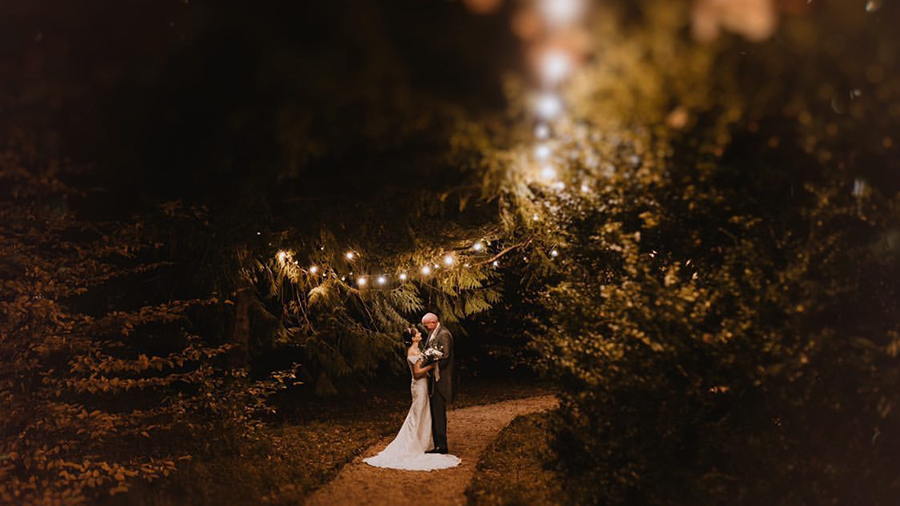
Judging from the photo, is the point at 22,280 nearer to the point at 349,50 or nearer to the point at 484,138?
the point at 349,50

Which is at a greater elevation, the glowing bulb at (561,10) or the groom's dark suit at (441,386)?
the glowing bulb at (561,10)

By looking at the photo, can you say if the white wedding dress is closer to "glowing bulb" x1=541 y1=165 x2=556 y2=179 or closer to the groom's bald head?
the groom's bald head

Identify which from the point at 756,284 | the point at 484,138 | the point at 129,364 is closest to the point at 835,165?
the point at 756,284

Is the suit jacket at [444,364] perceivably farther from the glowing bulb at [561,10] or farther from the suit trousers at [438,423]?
the glowing bulb at [561,10]

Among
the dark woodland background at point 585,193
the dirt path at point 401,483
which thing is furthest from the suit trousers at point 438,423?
the dark woodland background at point 585,193

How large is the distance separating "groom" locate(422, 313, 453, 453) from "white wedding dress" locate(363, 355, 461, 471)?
3.2 inches

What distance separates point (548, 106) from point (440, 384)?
494cm

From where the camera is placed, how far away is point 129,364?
6.03 metres

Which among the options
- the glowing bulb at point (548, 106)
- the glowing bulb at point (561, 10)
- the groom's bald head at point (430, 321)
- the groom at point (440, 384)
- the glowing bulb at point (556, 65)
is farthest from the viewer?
the groom's bald head at point (430, 321)

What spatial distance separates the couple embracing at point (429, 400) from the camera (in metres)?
7.97

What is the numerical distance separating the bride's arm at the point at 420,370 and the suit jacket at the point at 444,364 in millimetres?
111

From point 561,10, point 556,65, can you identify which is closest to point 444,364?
point 556,65

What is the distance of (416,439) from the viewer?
26.2 ft

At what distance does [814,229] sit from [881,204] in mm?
483
